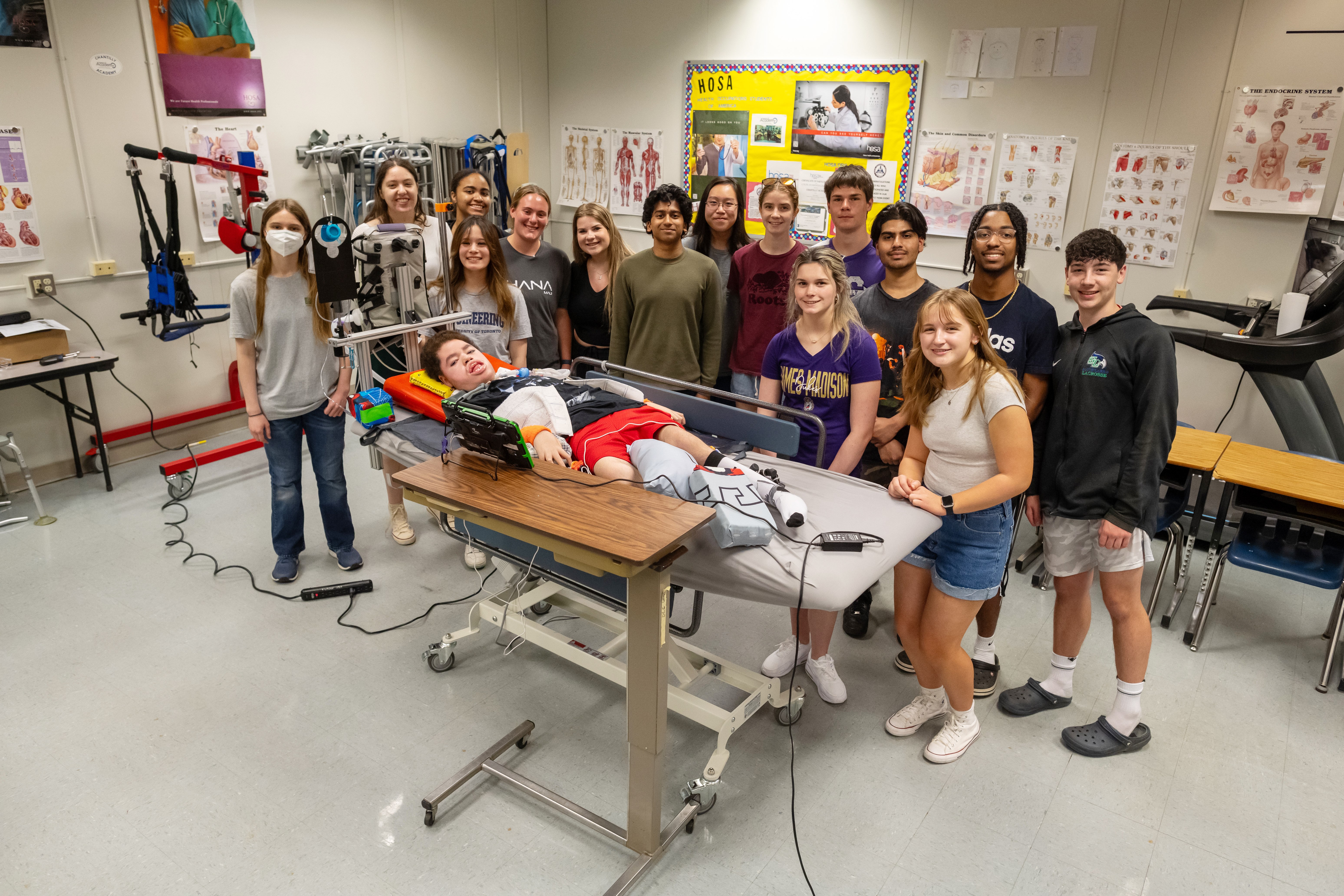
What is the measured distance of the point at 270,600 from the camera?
3.33 metres

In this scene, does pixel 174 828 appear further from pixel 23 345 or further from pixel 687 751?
pixel 23 345

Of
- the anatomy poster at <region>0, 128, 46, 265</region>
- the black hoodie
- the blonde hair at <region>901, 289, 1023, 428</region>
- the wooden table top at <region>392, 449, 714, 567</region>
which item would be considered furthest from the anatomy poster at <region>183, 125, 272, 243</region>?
the black hoodie

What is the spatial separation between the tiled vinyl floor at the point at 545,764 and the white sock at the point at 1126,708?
10cm

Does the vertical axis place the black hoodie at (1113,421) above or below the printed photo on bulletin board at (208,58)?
below

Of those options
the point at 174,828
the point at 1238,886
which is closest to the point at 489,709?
the point at 174,828

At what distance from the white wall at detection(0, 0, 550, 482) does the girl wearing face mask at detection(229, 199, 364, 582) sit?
5.60ft

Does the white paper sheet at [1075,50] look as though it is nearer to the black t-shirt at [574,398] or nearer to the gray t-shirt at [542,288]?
the gray t-shirt at [542,288]

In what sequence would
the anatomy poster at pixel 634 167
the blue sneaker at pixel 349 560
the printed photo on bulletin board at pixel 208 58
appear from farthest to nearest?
the anatomy poster at pixel 634 167 < the printed photo on bulletin board at pixel 208 58 < the blue sneaker at pixel 349 560

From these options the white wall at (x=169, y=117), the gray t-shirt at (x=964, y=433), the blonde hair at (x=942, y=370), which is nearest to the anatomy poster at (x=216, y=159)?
the white wall at (x=169, y=117)

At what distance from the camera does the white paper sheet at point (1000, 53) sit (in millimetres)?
4504

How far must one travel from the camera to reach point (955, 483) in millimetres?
2254

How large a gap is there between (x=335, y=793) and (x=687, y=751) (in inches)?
40.4

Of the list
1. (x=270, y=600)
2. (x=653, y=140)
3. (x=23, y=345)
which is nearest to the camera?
(x=270, y=600)

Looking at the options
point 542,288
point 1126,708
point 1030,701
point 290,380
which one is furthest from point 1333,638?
point 290,380
